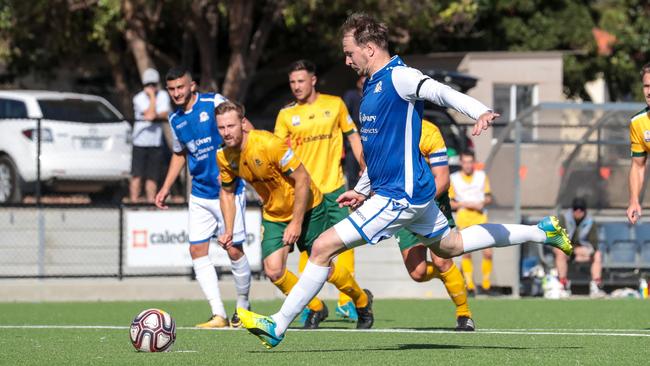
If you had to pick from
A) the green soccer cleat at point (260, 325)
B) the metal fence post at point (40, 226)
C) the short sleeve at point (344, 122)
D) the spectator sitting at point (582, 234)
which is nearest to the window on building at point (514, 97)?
the spectator sitting at point (582, 234)

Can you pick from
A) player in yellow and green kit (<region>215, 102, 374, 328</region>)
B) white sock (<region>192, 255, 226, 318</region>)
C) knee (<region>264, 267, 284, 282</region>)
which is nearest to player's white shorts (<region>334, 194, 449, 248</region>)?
player in yellow and green kit (<region>215, 102, 374, 328</region>)

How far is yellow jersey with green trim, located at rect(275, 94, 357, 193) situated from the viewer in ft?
40.8

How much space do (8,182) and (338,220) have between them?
33.0 feet

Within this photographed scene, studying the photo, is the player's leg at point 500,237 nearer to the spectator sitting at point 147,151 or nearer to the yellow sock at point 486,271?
the yellow sock at point 486,271

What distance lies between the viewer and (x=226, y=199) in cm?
1173

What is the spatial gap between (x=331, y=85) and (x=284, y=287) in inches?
890

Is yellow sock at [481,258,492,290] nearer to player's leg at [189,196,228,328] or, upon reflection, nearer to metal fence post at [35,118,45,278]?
metal fence post at [35,118,45,278]

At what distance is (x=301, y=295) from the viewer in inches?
351

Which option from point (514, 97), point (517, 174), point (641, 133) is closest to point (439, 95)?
point (641, 133)

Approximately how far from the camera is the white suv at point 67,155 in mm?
20391

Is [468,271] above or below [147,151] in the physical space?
below

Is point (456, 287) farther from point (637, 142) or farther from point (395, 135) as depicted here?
point (395, 135)

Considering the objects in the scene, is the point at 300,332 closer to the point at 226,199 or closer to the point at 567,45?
the point at 226,199

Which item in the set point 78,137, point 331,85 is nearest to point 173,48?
point 331,85
